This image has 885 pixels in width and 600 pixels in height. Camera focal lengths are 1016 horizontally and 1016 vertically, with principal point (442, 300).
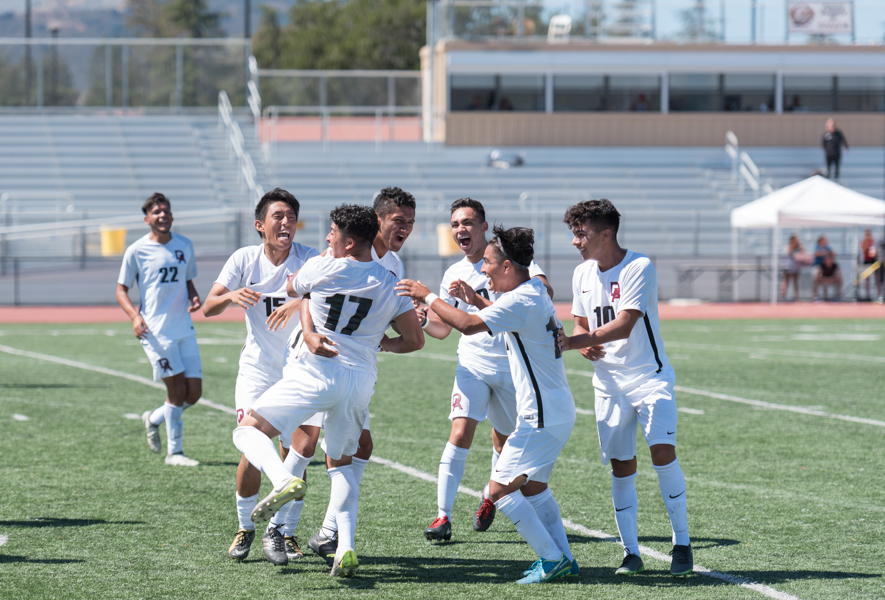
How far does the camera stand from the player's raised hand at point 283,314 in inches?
223

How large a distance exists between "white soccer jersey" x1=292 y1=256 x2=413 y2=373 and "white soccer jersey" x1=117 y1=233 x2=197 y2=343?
3575mm

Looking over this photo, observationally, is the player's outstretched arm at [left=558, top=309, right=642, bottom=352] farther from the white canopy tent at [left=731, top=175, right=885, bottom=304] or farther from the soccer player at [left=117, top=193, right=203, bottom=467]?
the white canopy tent at [left=731, top=175, right=885, bottom=304]

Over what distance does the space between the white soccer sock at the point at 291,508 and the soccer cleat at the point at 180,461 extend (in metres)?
2.77

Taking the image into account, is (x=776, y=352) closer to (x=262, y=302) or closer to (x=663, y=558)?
(x=663, y=558)

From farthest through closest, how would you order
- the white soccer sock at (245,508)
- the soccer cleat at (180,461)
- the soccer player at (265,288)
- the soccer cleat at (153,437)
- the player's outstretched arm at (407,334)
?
the soccer cleat at (153,437)
the soccer cleat at (180,461)
the soccer player at (265,288)
the white soccer sock at (245,508)
the player's outstretched arm at (407,334)

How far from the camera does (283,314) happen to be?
18.6ft

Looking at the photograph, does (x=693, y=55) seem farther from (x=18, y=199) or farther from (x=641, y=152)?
(x=18, y=199)

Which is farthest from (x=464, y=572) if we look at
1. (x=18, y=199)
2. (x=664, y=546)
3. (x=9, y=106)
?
(x=9, y=106)

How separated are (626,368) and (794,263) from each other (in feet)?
71.6

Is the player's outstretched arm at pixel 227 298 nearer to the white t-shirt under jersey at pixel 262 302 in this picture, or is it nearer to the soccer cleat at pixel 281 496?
the white t-shirt under jersey at pixel 262 302

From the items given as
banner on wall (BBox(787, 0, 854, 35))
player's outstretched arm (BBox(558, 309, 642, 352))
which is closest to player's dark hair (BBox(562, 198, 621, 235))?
player's outstretched arm (BBox(558, 309, 642, 352))

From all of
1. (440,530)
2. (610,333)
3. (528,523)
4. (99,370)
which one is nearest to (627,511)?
(528,523)

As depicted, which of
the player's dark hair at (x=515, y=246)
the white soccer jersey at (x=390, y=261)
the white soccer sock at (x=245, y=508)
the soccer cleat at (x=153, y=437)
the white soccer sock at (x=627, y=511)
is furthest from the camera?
the soccer cleat at (x=153, y=437)

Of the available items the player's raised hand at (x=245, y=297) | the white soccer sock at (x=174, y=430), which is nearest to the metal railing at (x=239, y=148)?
the white soccer sock at (x=174, y=430)
